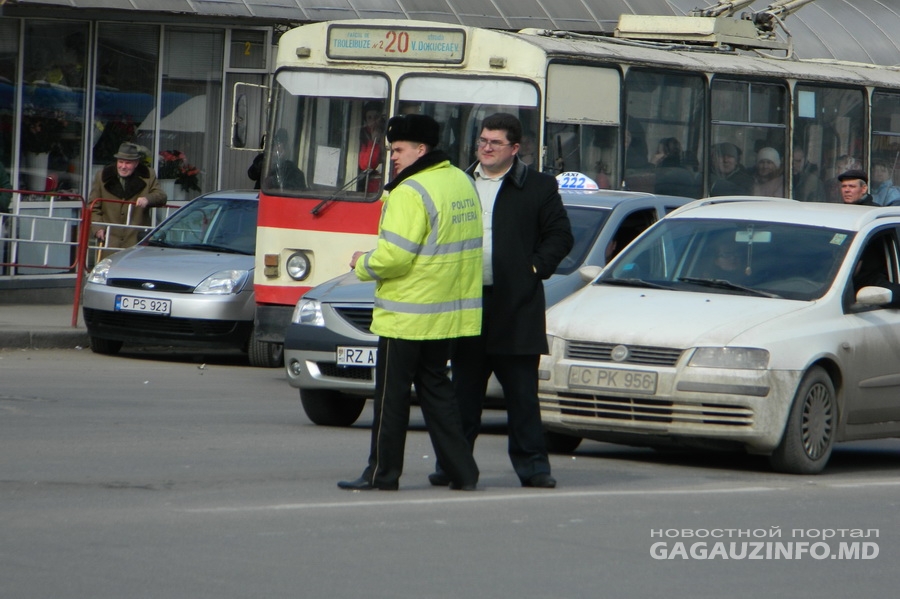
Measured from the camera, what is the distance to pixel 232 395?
42.8 ft

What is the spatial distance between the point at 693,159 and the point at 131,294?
536 centimetres

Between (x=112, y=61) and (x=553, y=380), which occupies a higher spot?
(x=112, y=61)

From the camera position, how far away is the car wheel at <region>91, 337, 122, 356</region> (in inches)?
635

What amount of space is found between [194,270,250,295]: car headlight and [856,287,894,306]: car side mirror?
7195 millimetres

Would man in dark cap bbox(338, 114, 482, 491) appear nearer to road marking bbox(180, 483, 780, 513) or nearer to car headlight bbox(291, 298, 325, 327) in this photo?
road marking bbox(180, 483, 780, 513)

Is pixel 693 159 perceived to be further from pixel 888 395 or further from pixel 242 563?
pixel 242 563

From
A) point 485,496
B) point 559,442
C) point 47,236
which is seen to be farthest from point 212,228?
point 485,496

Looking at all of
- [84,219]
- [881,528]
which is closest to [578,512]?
[881,528]

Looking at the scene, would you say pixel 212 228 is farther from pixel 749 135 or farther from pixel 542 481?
pixel 542 481

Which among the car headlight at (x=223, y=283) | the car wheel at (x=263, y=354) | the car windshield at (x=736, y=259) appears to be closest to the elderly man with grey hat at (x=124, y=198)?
the car headlight at (x=223, y=283)

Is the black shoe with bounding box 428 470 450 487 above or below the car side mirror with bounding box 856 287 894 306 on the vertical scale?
below

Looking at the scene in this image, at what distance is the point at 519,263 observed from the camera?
795 centimetres

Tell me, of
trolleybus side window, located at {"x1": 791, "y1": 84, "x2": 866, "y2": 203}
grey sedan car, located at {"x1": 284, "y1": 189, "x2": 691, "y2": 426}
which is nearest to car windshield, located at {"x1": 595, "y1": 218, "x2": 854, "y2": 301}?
grey sedan car, located at {"x1": 284, "y1": 189, "x2": 691, "y2": 426}

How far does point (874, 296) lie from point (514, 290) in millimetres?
2587
